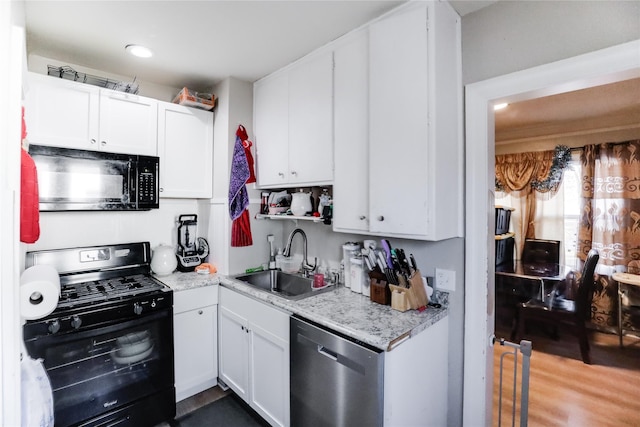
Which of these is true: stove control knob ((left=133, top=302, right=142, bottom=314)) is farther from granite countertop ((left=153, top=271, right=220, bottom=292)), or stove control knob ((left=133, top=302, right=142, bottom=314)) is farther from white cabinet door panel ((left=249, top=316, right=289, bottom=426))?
white cabinet door panel ((left=249, top=316, right=289, bottom=426))

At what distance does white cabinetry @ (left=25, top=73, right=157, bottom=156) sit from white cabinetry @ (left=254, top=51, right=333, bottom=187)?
0.84m

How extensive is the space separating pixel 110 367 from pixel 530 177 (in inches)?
197

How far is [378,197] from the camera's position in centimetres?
170

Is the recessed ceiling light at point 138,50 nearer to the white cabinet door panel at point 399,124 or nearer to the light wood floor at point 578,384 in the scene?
the white cabinet door panel at point 399,124

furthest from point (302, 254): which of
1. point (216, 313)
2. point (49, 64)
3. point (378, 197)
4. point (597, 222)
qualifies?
point (597, 222)

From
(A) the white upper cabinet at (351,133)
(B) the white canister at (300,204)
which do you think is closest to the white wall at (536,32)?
(A) the white upper cabinet at (351,133)

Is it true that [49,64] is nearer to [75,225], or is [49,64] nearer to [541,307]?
[75,225]

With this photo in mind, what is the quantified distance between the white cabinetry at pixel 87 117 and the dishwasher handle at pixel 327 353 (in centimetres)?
192

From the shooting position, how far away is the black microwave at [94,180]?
1.96 meters

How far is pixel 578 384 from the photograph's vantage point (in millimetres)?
2586

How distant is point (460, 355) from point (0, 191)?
6.46 ft

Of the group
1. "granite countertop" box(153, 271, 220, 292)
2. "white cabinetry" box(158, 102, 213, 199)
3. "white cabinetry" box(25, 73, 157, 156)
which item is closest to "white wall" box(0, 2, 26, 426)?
"granite countertop" box(153, 271, 220, 292)

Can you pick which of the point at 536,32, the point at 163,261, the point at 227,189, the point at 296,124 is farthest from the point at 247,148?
the point at 536,32

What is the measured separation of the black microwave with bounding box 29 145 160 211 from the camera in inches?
77.3
